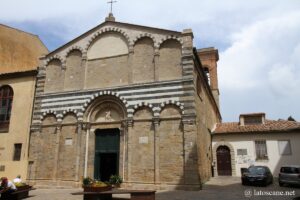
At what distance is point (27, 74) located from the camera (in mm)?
19422

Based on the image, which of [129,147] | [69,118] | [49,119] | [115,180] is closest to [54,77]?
[49,119]

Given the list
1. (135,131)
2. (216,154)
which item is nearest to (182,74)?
(135,131)

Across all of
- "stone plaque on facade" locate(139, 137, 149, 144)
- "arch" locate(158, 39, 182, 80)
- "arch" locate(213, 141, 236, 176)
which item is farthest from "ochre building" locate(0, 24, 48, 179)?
"arch" locate(213, 141, 236, 176)

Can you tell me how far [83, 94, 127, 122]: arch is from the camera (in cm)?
1655

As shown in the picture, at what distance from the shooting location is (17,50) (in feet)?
81.6

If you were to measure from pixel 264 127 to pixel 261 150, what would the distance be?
77.5 inches

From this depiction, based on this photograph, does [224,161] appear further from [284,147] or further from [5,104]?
[5,104]

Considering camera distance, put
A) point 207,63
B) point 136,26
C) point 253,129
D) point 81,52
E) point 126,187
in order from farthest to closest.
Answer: point 207,63
point 253,129
point 81,52
point 136,26
point 126,187

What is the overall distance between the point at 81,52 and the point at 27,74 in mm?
4468

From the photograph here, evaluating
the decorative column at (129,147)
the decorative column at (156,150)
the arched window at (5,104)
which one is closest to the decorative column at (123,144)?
the decorative column at (129,147)

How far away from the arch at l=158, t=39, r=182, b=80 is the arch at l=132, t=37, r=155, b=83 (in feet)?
1.87

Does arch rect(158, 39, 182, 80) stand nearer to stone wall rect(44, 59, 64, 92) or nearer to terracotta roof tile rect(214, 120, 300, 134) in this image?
stone wall rect(44, 59, 64, 92)

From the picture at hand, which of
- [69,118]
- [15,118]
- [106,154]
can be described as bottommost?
[106,154]

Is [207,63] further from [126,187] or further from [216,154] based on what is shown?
[126,187]
